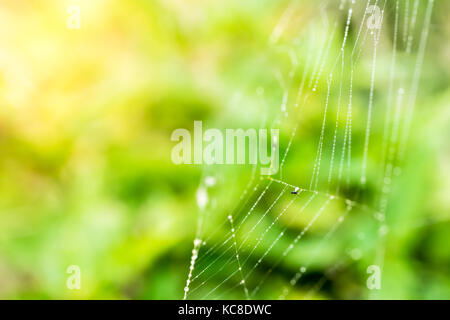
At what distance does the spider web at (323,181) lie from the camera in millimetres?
887

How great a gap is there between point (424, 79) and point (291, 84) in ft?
0.87

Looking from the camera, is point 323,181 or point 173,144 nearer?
point 323,181

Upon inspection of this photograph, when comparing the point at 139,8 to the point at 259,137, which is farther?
the point at 139,8

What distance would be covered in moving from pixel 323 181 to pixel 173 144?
11.4 inches

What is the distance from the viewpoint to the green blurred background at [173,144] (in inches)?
35.9

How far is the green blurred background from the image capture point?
91 centimetres

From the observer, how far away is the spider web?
887 millimetres

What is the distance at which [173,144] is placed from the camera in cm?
105

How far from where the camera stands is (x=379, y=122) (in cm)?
100

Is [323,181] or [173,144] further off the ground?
[173,144]

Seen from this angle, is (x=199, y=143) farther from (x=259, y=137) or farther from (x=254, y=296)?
(x=254, y=296)
